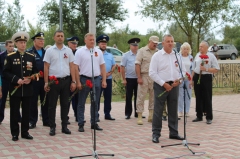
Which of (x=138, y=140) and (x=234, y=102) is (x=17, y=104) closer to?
(x=138, y=140)

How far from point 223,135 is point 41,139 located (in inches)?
138

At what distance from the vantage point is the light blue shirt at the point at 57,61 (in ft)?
22.5

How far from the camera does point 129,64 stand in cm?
875

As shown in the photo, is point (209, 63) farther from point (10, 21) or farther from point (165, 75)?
point (10, 21)

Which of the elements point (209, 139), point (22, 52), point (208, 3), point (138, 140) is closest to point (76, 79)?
point (22, 52)

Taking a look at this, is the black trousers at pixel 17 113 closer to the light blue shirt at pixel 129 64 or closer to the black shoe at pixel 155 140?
the black shoe at pixel 155 140

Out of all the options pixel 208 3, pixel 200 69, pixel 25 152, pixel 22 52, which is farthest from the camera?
pixel 208 3

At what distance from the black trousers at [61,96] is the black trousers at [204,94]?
318 centimetres

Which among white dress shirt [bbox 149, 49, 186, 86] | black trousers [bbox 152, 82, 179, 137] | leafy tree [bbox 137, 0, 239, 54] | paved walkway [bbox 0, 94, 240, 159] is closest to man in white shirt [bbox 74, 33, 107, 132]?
paved walkway [bbox 0, 94, 240, 159]

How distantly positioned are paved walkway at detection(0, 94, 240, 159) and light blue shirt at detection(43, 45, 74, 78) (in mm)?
1215

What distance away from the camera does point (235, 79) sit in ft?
55.5

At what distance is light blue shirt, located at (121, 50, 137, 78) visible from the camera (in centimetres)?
873

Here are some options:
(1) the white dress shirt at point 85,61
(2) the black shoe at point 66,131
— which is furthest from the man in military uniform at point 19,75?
(1) the white dress shirt at point 85,61

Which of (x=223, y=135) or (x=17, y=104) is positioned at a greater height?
(x=17, y=104)
